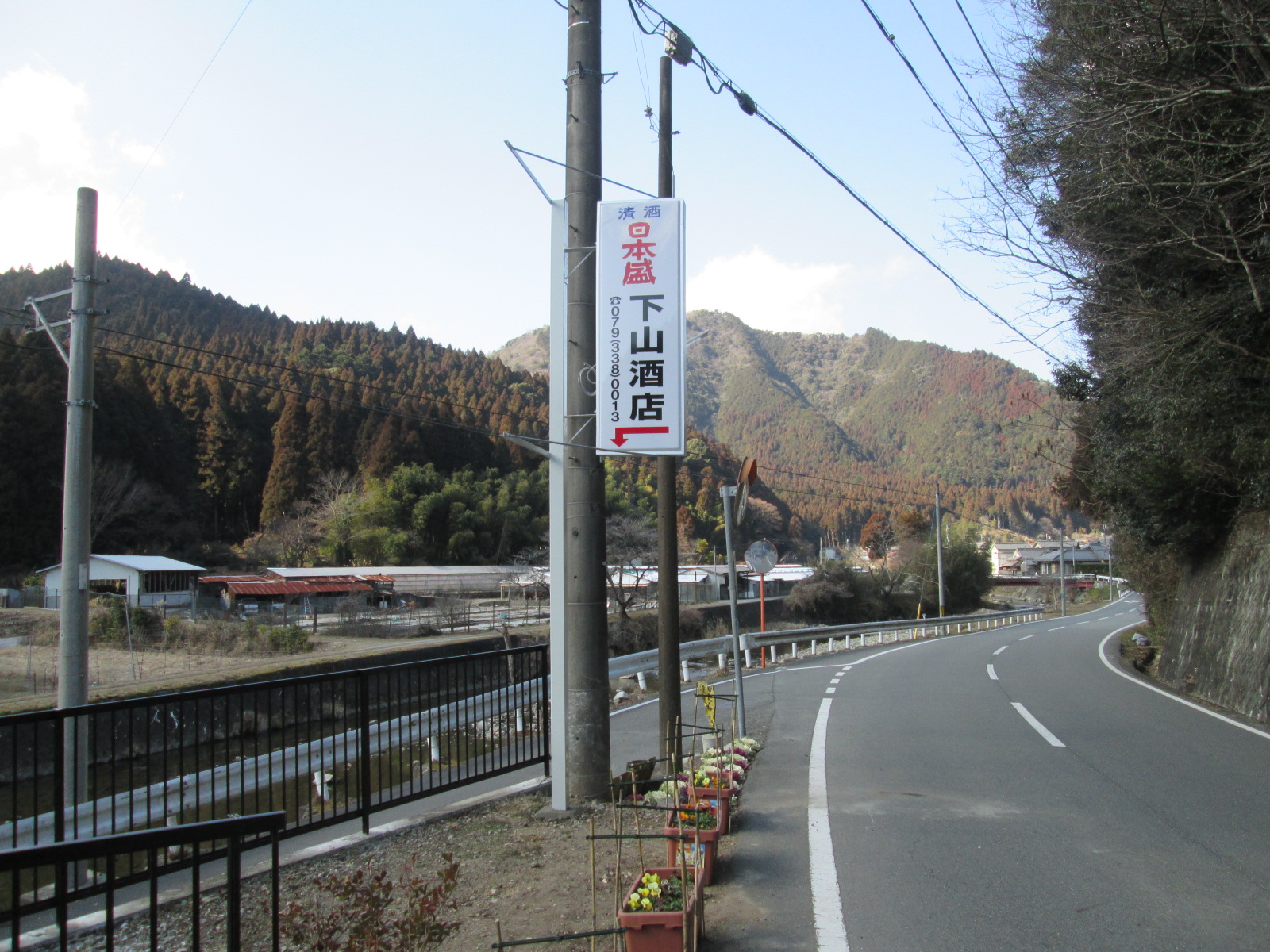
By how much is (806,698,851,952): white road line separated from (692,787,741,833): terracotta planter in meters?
0.57

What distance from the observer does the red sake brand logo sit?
643 cm

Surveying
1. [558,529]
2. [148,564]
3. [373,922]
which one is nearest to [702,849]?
[373,922]

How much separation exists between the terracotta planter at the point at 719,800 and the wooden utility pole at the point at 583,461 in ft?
3.85

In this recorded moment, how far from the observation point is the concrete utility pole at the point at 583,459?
6559 millimetres

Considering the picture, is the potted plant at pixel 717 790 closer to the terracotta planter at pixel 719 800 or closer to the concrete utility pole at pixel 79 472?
the terracotta planter at pixel 719 800

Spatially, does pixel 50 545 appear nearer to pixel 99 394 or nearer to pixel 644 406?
pixel 99 394

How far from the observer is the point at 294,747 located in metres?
6.03

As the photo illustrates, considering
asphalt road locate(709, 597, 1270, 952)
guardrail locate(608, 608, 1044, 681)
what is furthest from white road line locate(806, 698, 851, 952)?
guardrail locate(608, 608, 1044, 681)

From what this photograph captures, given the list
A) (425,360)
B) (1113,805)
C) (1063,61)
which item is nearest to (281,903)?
(1113,805)

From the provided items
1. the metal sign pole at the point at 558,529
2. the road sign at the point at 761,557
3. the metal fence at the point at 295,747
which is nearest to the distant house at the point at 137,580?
the road sign at the point at 761,557

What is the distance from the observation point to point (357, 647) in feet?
96.8

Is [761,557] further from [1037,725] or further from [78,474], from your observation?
[78,474]

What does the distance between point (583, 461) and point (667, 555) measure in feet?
9.76

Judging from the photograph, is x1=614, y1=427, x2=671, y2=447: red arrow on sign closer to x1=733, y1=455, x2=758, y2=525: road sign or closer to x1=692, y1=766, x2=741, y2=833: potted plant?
x1=692, y1=766, x2=741, y2=833: potted plant
